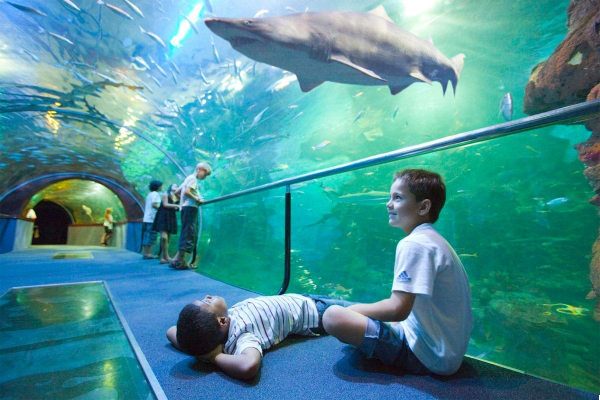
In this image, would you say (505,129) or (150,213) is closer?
(505,129)

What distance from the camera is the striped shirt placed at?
1.18 metres

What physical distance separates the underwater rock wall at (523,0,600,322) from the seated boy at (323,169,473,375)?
8.40 ft

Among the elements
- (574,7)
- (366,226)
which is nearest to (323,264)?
(366,226)

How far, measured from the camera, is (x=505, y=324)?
5168 mm

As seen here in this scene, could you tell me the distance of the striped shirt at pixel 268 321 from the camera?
118cm

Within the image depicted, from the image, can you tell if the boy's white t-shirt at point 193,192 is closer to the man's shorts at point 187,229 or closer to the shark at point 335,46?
the man's shorts at point 187,229

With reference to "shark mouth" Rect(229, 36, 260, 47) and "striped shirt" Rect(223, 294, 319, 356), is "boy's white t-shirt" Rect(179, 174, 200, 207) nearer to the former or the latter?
"shark mouth" Rect(229, 36, 260, 47)

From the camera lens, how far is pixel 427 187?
3.55 feet

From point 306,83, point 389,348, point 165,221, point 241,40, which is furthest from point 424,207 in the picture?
point 165,221

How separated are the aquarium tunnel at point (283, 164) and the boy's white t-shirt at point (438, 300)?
13 cm

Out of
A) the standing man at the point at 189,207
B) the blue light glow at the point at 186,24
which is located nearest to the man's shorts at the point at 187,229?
the standing man at the point at 189,207

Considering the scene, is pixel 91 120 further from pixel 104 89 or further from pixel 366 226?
pixel 366 226

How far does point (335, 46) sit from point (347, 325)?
336cm

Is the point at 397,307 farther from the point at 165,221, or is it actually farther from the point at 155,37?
the point at 155,37
